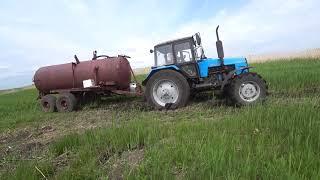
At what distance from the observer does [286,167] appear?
4.84m

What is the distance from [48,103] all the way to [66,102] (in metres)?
0.97

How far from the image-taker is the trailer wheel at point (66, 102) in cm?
1488

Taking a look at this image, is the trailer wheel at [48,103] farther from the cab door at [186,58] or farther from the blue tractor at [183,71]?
the cab door at [186,58]

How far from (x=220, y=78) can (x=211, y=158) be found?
7.54 m

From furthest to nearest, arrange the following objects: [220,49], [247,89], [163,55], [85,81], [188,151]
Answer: [85,81] < [163,55] < [220,49] < [247,89] < [188,151]

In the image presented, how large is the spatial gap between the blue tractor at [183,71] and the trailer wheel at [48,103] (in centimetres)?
410

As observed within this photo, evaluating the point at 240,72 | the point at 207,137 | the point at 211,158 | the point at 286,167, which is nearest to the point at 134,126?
the point at 207,137

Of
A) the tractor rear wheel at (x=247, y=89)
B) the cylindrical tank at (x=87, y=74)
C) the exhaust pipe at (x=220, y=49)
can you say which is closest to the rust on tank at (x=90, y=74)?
the cylindrical tank at (x=87, y=74)

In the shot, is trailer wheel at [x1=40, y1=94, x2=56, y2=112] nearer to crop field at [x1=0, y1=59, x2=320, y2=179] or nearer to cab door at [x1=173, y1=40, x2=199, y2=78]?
cab door at [x1=173, y1=40, x2=199, y2=78]

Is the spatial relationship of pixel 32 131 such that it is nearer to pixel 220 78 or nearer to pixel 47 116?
pixel 47 116

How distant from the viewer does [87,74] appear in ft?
49.7

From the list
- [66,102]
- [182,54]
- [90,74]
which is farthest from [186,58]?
[66,102]

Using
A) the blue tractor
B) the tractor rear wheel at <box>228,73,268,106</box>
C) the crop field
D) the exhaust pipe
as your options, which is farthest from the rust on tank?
the crop field

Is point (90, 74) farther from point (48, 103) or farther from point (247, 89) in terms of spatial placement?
point (247, 89)
